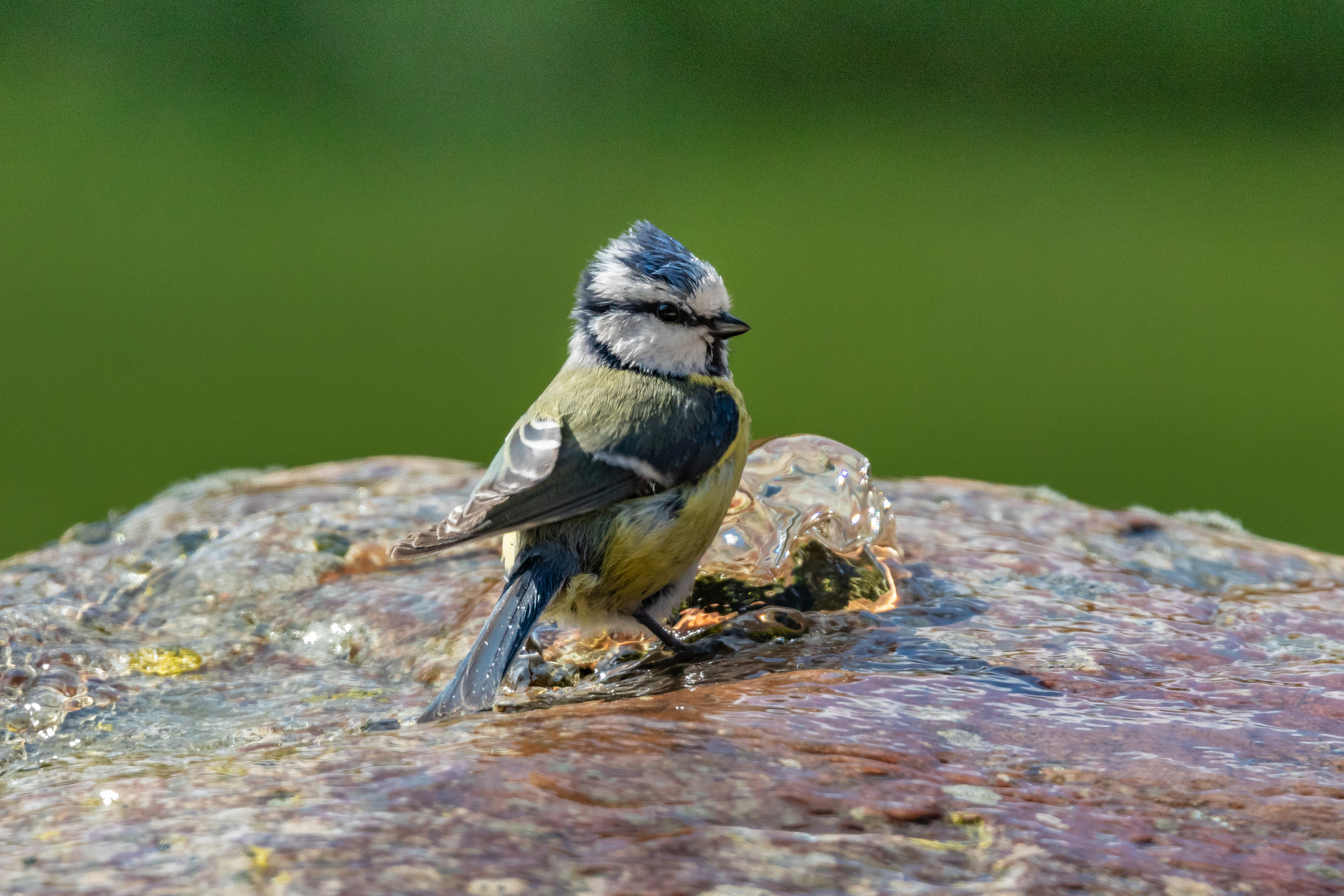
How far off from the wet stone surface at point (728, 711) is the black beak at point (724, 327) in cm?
37

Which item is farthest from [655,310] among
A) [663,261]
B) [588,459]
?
[588,459]

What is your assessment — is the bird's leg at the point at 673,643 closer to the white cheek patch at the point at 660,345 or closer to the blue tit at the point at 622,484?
the blue tit at the point at 622,484

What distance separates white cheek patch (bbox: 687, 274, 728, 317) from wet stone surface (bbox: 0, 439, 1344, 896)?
0.43m

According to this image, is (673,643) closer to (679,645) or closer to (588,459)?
(679,645)

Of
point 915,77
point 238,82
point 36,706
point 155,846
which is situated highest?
point 915,77

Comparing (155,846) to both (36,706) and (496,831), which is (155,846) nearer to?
(496,831)

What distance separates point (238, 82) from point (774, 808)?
1064cm

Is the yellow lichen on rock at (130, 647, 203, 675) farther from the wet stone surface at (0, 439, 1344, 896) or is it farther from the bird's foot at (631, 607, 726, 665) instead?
the bird's foot at (631, 607, 726, 665)

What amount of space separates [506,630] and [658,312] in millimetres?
877

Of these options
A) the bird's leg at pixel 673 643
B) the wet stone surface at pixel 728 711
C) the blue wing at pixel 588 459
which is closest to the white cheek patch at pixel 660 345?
the blue wing at pixel 588 459

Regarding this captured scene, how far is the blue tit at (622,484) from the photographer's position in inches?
86.9

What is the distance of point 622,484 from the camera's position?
234 cm

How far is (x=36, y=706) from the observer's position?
7.38ft

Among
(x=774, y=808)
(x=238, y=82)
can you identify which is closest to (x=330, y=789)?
(x=774, y=808)
